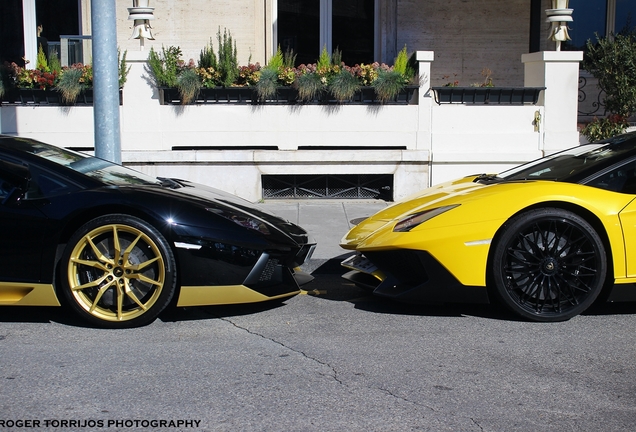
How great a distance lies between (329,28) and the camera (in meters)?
12.5

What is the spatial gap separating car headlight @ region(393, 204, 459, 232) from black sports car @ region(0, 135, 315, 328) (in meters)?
1.01

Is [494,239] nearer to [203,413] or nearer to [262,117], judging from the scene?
→ [203,413]

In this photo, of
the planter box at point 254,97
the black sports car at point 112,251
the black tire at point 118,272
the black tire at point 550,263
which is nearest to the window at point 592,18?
the planter box at point 254,97

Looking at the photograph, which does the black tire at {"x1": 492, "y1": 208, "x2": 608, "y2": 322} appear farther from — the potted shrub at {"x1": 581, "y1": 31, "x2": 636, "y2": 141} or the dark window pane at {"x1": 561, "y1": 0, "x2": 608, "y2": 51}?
the dark window pane at {"x1": 561, "y1": 0, "x2": 608, "y2": 51}

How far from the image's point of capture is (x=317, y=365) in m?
4.26

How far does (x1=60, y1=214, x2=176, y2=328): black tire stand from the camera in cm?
484

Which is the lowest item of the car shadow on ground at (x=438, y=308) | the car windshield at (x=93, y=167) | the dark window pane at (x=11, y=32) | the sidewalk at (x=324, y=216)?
the car shadow on ground at (x=438, y=308)

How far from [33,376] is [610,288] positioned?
3761mm

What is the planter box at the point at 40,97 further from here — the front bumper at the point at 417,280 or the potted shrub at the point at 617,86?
the potted shrub at the point at 617,86

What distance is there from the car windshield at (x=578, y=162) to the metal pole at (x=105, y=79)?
3.79m

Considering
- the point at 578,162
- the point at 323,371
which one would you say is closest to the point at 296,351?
the point at 323,371

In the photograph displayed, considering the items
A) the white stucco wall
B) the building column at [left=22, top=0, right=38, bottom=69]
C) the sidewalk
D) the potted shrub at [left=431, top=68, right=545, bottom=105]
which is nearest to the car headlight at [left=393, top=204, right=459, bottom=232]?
the sidewalk

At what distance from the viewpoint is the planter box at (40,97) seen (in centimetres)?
1045

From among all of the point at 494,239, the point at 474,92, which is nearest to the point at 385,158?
the point at 474,92
